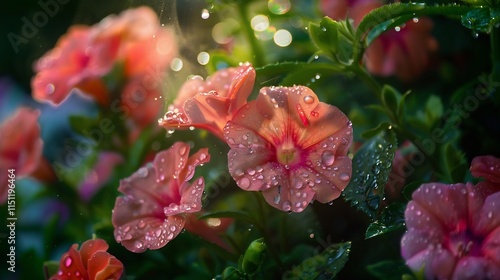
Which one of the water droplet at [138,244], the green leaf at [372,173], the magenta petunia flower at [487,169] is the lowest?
the water droplet at [138,244]

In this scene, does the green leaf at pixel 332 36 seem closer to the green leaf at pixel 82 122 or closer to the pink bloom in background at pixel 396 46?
the pink bloom in background at pixel 396 46

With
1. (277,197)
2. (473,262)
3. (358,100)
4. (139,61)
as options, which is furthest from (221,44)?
(473,262)

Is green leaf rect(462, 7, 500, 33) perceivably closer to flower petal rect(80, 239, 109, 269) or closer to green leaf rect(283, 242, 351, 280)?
green leaf rect(283, 242, 351, 280)

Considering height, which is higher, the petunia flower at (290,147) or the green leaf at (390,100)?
the petunia flower at (290,147)
